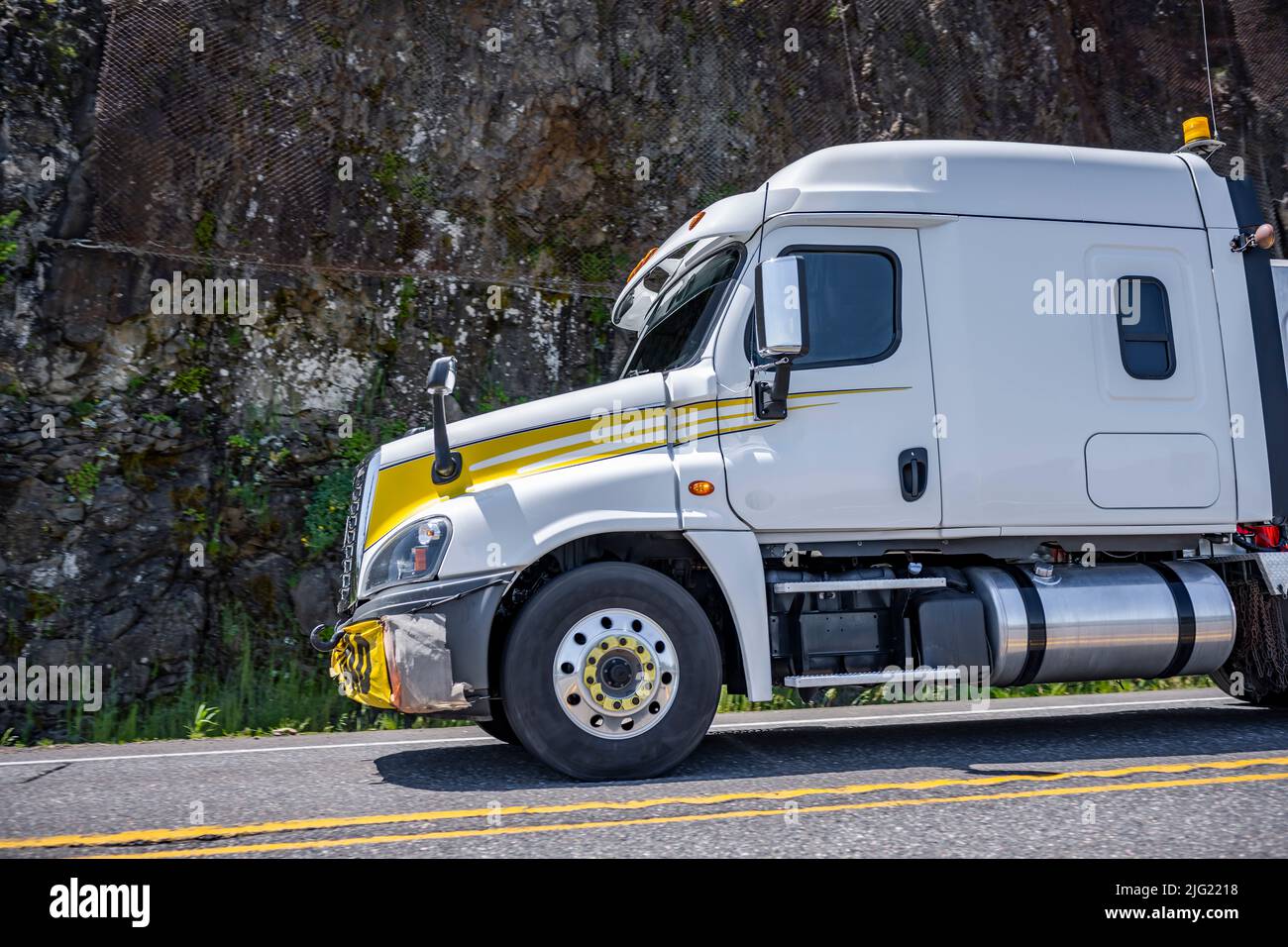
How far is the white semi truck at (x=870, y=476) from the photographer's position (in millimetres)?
5406

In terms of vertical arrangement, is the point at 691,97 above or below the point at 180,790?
above

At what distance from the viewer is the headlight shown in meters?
5.42

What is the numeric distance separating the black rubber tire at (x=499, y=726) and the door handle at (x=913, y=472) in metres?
2.54

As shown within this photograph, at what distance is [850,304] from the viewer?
6121mm

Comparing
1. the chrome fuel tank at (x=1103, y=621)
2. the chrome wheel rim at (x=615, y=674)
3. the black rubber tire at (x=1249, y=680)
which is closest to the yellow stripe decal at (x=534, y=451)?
the chrome wheel rim at (x=615, y=674)

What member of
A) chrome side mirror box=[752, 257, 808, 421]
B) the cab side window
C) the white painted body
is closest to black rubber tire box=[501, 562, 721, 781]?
the white painted body

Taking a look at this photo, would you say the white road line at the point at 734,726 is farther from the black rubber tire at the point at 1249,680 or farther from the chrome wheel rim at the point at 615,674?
the chrome wheel rim at the point at 615,674

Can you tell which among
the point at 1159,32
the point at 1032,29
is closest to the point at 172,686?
the point at 1032,29

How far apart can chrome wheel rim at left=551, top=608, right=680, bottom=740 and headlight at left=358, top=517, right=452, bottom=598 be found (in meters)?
0.75

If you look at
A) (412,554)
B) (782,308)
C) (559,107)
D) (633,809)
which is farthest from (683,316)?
(559,107)

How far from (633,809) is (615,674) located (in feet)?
3.08

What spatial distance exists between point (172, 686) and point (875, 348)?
7450 mm
